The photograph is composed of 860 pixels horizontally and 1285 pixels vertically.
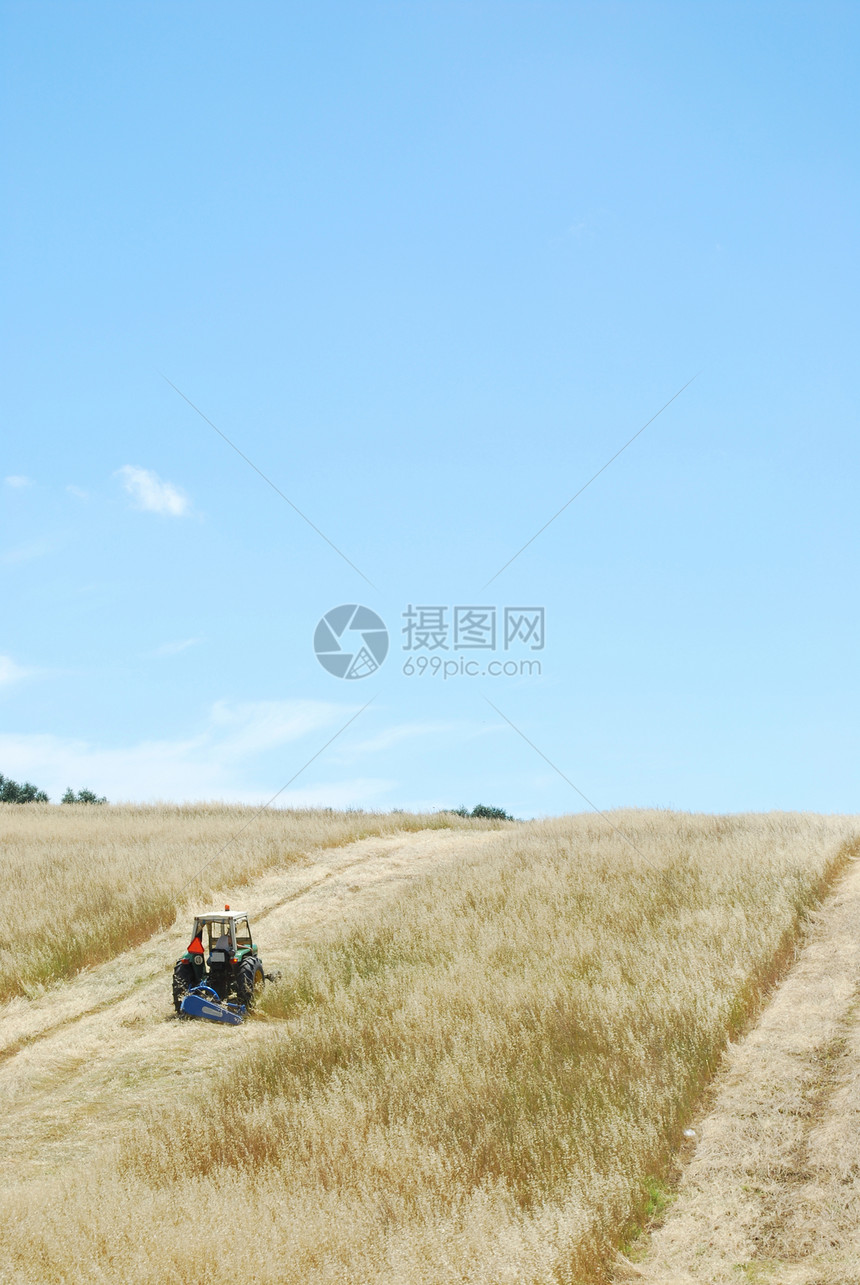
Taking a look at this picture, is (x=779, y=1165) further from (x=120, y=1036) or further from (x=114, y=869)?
(x=114, y=869)

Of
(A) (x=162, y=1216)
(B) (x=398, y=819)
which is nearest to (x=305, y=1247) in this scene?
(A) (x=162, y=1216)

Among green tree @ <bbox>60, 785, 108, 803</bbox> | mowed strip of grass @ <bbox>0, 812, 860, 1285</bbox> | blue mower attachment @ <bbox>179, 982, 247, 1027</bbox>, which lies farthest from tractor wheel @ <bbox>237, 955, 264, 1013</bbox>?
green tree @ <bbox>60, 785, 108, 803</bbox>

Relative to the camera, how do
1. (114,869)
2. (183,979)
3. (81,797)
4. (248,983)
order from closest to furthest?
1. (248,983)
2. (183,979)
3. (114,869)
4. (81,797)

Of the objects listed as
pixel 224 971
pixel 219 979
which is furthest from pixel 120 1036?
pixel 224 971

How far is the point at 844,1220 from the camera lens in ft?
22.7

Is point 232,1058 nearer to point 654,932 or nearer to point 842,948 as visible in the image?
point 654,932

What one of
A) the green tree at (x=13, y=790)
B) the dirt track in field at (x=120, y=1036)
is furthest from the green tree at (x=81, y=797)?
the dirt track in field at (x=120, y=1036)

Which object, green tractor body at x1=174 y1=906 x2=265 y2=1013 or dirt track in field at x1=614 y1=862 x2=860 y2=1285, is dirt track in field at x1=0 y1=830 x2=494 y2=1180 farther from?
dirt track in field at x1=614 y1=862 x2=860 y2=1285

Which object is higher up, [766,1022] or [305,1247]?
[766,1022]

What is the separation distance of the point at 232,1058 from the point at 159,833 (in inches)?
740

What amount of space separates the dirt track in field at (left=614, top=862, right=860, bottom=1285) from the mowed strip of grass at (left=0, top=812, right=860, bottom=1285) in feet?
1.09

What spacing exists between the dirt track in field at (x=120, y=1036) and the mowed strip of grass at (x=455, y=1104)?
34.0 inches

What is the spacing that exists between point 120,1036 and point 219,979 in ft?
5.51

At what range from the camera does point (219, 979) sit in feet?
48.1
